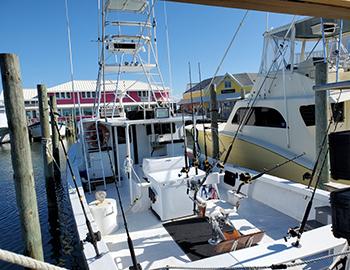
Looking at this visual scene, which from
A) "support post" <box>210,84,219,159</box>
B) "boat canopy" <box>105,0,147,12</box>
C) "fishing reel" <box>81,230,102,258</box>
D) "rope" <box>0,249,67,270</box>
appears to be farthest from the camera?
"support post" <box>210,84,219,159</box>

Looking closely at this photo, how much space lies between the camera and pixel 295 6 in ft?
3.31

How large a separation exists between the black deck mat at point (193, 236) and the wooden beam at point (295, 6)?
3199mm

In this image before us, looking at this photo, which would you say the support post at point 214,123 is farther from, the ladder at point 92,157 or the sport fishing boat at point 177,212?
the ladder at point 92,157

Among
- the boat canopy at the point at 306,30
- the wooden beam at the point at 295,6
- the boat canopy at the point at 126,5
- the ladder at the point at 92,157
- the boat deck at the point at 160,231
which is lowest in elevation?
the boat deck at the point at 160,231

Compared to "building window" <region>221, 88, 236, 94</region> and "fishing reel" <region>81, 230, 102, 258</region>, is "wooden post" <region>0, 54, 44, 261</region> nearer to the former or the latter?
"fishing reel" <region>81, 230, 102, 258</region>

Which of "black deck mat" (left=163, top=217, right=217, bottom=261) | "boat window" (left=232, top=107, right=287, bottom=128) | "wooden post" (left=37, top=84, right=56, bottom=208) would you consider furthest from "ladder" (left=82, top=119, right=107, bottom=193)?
"boat window" (left=232, top=107, right=287, bottom=128)

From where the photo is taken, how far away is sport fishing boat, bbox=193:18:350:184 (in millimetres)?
6674

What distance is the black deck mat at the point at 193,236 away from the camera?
11.8 feet

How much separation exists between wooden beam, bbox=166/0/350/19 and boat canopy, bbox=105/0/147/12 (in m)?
5.44

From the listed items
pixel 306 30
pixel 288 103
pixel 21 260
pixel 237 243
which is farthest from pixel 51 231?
pixel 306 30

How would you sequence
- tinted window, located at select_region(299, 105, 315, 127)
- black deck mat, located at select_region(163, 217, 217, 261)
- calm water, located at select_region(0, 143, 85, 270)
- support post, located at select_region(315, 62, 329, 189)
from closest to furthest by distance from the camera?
black deck mat, located at select_region(163, 217, 217, 261)
support post, located at select_region(315, 62, 329, 189)
calm water, located at select_region(0, 143, 85, 270)
tinted window, located at select_region(299, 105, 315, 127)

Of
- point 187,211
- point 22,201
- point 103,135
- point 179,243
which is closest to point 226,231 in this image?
point 179,243

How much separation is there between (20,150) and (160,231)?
2.35 metres

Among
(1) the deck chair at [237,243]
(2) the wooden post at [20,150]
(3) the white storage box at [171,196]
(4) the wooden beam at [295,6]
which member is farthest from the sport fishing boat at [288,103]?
(4) the wooden beam at [295,6]
